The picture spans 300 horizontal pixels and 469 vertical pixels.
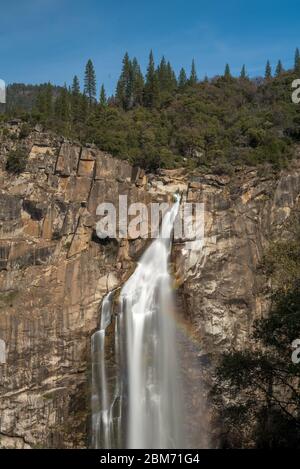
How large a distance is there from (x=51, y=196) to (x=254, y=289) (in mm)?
14189

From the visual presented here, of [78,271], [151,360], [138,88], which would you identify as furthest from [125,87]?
[151,360]

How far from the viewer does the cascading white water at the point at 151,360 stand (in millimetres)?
29547

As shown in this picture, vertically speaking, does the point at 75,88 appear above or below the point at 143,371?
above

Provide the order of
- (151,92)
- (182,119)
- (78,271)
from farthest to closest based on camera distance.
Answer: (151,92) < (182,119) < (78,271)

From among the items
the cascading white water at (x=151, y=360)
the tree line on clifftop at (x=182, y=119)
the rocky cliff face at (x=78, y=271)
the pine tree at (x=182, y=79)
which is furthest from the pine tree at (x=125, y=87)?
the cascading white water at (x=151, y=360)

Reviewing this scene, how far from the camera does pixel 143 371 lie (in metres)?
30.7

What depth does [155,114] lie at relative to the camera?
51312 millimetres

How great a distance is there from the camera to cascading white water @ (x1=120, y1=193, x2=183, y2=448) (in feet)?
96.9

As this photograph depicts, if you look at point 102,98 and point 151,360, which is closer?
point 151,360

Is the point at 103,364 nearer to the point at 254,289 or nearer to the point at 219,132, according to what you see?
the point at 254,289

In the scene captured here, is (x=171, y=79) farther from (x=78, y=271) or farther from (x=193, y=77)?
(x=78, y=271)

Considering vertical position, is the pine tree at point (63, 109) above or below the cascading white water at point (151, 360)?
above

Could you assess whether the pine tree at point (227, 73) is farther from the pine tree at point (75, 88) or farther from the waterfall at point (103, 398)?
the waterfall at point (103, 398)

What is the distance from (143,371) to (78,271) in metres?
7.60
